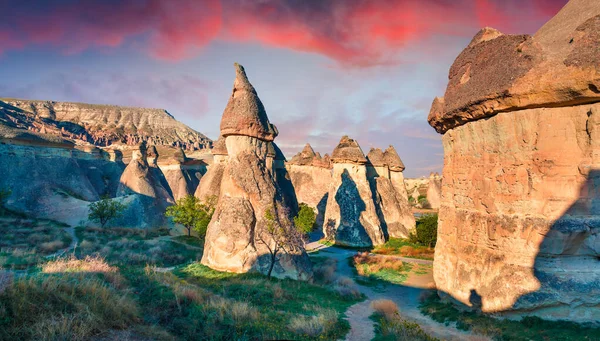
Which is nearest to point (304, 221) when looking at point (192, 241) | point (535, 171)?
point (192, 241)

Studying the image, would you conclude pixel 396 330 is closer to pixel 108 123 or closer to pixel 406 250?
pixel 406 250

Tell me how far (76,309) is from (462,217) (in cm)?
888

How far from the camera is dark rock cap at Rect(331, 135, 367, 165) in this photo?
23.0 m

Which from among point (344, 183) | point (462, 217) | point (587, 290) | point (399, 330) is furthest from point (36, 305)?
point (344, 183)

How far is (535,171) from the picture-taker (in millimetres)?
7035

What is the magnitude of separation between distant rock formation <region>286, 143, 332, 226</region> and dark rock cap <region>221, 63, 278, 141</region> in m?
20.1

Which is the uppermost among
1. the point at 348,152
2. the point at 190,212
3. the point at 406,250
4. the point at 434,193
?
the point at 348,152

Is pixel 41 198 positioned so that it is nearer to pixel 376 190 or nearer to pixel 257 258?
pixel 257 258

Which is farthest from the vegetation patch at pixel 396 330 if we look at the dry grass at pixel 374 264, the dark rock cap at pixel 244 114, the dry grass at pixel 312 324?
the dark rock cap at pixel 244 114

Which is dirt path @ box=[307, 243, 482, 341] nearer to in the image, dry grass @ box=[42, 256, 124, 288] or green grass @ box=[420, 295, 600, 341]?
green grass @ box=[420, 295, 600, 341]

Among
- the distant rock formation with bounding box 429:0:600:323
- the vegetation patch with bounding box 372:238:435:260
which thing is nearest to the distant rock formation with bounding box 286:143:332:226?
the vegetation patch with bounding box 372:238:435:260

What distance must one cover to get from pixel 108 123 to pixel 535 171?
97586 millimetres

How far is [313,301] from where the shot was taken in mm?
9078

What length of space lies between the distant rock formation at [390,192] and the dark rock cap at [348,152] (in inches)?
102
